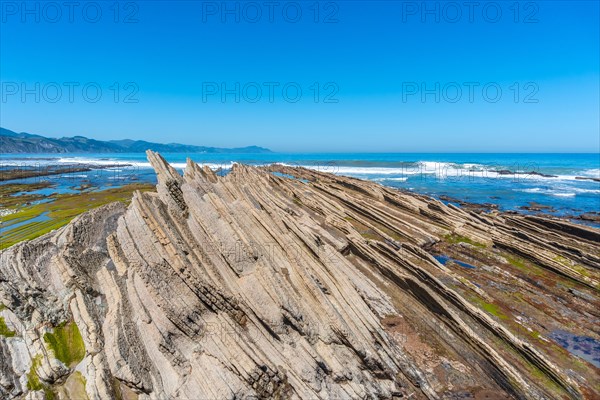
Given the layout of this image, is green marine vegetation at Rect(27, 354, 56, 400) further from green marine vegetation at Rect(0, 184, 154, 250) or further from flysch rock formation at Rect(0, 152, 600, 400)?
green marine vegetation at Rect(0, 184, 154, 250)

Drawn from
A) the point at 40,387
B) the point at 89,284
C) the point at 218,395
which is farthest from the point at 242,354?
the point at 89,284

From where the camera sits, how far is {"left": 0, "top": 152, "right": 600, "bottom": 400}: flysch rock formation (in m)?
9.80

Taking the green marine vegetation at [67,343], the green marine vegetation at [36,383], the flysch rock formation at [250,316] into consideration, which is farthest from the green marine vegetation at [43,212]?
the green marine vegetation at [36,383]

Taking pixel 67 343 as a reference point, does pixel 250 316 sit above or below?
above

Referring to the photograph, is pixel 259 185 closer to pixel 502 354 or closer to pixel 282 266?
pixel 282 266

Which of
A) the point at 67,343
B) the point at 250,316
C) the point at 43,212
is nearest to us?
the point at 67,343

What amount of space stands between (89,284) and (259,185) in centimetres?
1844

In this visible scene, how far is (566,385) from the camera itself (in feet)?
39.8

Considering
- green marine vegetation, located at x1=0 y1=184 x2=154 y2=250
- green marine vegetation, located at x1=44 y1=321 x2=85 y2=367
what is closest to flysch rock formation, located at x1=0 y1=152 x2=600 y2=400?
green marine vegetation, located at x1=44 y1=321 x2=85 y2=367

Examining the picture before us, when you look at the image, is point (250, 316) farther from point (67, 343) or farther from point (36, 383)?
point (36, 383)

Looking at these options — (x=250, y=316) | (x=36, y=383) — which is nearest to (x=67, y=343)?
(x=36, y=383)

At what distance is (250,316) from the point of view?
37.8ft

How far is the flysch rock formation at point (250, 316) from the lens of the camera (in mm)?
9797

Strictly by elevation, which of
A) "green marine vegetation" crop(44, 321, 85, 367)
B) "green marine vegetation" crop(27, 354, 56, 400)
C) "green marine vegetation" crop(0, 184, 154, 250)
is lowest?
"green marine vegetation" crop(27, 354, 56, 400)
